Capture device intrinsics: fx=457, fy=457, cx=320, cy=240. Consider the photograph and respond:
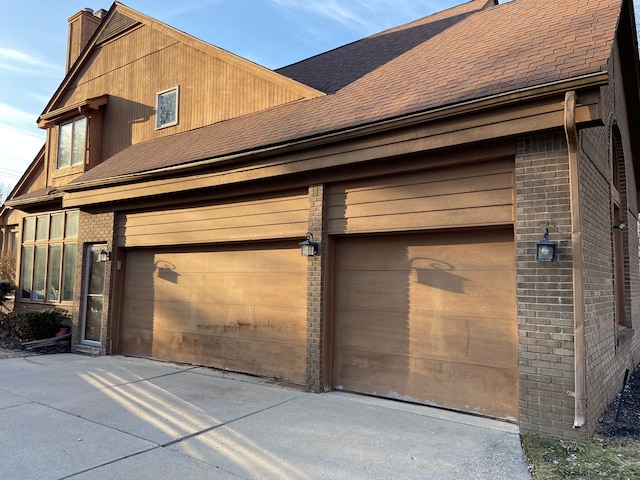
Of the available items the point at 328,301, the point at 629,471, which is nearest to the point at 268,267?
the point at 328,301

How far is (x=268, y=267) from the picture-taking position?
7.75 metres

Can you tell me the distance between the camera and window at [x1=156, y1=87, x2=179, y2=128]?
11.0 meters

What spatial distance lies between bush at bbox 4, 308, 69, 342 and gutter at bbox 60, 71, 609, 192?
5064 millimetres

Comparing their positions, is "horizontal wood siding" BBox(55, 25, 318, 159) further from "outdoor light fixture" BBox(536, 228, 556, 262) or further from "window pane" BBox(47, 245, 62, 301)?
"outdoor light fixture" BBox(536, 228, 556, 262)

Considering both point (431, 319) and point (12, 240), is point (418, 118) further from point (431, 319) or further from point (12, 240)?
point (12, 240)

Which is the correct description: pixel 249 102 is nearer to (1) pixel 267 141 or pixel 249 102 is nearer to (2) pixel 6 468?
(1) pixel 267 141

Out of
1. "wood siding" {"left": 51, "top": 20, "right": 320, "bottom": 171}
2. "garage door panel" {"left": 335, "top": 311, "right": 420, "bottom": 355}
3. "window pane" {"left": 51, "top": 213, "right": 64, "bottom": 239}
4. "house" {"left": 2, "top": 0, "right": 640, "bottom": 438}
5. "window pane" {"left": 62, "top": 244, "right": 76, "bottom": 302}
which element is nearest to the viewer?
"house" {"left": 2, "top": 0, "right": 640, "bottom": 438}

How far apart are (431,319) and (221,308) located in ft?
13.2

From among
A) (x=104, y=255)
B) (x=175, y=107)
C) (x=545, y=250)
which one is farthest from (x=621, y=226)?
(x=104, y=255)

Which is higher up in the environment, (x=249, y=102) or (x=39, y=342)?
(x=249, y=102)

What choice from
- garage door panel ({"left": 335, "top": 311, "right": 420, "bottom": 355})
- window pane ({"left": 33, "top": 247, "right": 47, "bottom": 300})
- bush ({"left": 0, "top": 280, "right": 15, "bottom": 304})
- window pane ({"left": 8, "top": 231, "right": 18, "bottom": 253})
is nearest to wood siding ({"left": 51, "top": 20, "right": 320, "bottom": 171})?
window pane ({"left": 33, "top": 247, "right": 47, "bottom": 300})

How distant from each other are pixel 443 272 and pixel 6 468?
16.6 feet

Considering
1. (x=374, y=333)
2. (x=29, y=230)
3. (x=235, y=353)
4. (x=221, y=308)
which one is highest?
(x=29, y=230)

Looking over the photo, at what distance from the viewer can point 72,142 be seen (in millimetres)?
13023
